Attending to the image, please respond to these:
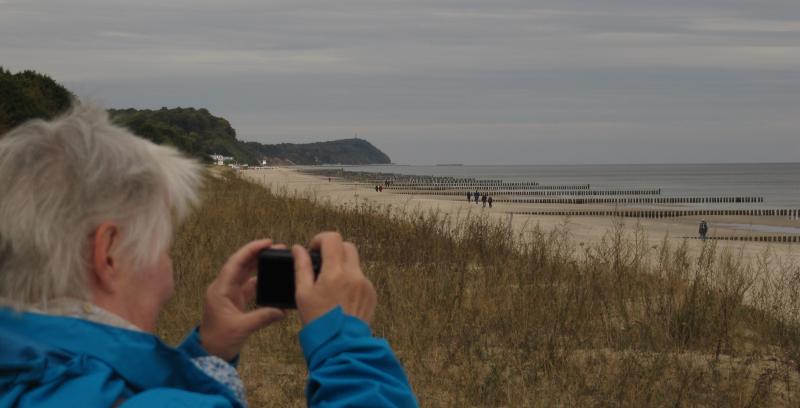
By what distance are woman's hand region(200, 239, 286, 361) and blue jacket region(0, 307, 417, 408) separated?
263 millimetres

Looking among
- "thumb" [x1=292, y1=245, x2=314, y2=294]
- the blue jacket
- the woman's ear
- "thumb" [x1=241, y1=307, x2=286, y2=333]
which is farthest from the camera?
"thumb" [x1=241, y1=307, x2=286, y2=333]

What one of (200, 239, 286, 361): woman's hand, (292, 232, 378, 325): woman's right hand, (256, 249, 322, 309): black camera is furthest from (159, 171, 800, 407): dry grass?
(292, 232, 378, 325): woman's right hand

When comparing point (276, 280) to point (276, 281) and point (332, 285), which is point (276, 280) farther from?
point (332, 285)

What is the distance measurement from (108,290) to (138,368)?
132 mm

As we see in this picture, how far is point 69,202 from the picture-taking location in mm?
1186

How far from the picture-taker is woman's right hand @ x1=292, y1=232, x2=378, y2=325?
127cm

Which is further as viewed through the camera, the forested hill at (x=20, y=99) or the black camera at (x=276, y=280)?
the forested hill at (x=20, y=99)

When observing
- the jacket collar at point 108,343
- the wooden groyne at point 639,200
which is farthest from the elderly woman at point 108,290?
the wooden groyne at point 639,200

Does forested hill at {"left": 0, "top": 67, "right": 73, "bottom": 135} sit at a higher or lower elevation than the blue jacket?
higher

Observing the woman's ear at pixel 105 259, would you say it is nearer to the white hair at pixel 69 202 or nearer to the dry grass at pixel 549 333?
the white hair at pixel 69 202

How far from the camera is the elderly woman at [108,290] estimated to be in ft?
3.62

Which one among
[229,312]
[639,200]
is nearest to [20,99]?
[639,200]

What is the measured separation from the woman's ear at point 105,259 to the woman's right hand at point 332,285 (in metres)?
0.25

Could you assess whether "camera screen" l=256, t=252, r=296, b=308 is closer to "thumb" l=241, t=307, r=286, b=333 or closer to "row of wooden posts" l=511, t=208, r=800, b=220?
"thumb" l=241, t=307, r=286, b=333
